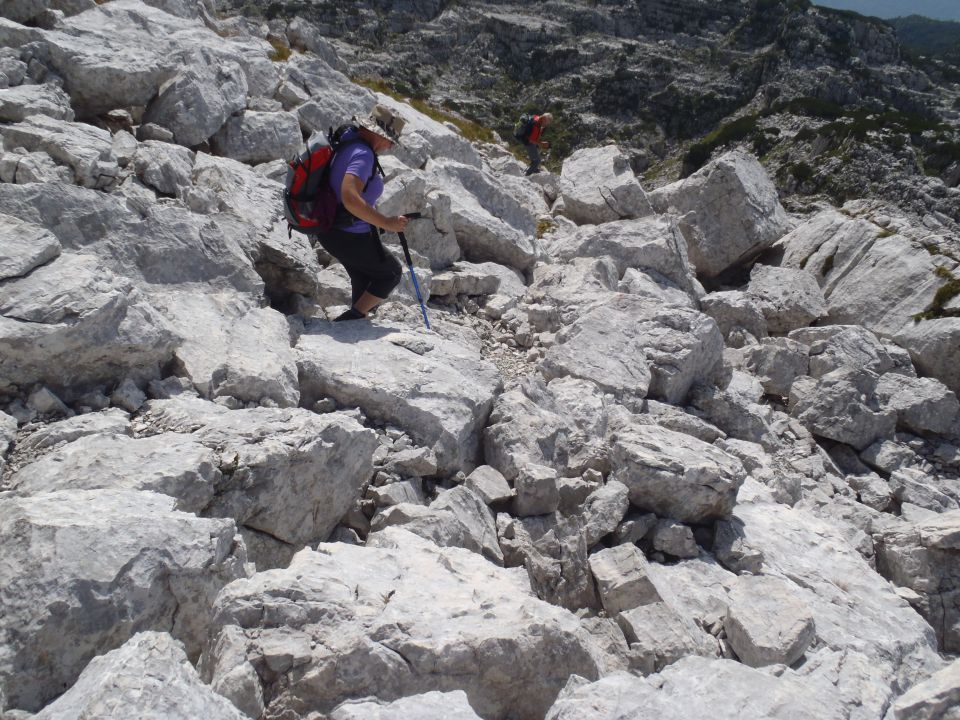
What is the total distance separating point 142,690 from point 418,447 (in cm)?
394

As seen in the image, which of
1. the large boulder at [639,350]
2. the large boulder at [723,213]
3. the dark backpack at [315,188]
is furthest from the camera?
the large boulder at [723,213]

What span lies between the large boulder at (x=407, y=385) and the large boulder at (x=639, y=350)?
69.8 inches

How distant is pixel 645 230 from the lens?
13508mm

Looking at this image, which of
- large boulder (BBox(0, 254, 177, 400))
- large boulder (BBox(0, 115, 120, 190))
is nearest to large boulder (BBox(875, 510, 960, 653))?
large boulder (BBox(0, 254, 177, 400))

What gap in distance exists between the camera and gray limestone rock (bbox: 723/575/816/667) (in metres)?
5.02

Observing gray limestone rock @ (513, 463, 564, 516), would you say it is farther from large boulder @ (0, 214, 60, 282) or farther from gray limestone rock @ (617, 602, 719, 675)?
large boulder @ (0, 214, 60, 282)

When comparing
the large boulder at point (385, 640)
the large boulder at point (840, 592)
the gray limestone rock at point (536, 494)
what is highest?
the large boulder at point (385, 640)

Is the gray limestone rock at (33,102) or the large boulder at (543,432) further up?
the gray limestone rock at (33,102)

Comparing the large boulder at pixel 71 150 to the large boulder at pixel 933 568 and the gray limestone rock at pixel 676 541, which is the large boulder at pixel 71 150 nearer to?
the gray limestone rock at pixel 676 541

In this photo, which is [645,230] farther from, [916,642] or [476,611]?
[476,611]

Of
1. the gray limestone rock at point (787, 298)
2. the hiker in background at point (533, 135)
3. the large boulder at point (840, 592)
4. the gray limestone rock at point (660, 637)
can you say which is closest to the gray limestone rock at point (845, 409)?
the gray limestone rock at point (787, 298)

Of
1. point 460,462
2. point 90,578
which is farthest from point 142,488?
point 460,462

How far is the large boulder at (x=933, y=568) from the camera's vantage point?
6.91 m

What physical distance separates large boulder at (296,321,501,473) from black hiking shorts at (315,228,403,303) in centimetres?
79
